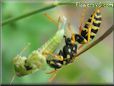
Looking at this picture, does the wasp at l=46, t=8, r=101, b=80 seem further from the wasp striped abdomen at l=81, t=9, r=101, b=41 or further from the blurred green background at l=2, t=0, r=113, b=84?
the blurred green background at l=2, t=0, r=113, b=84

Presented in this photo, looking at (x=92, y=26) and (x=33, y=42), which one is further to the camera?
(x=33, y=42)

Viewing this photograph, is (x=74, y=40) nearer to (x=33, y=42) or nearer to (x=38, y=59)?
(x=38, y=59)

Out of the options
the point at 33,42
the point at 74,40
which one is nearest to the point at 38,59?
the point at 74,40

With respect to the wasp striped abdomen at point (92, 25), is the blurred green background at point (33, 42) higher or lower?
lower

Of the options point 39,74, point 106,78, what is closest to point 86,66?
point 106,78

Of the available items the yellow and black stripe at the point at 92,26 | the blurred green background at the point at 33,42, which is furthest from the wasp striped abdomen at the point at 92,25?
the blurred green background at the point at 33,42

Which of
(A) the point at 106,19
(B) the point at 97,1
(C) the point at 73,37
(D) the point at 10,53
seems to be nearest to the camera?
(B) the point at 97,1

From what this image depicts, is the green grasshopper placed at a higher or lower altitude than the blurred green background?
higher

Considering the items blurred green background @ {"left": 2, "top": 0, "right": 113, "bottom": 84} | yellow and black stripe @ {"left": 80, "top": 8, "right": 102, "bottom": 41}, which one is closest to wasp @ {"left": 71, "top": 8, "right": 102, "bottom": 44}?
yellow and black stripe @ {"left": 80, "top": 8, "right": 102, "bottom": 41}

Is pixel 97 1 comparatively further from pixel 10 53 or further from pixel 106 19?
pixel 106 19

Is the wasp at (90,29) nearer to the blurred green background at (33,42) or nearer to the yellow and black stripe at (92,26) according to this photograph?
the yellow and black stripe at (92,26)

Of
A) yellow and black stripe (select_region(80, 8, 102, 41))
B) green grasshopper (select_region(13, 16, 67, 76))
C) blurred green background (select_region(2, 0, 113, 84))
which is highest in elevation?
yellow and black stripe (select_region(80, 8, 102, 41))
